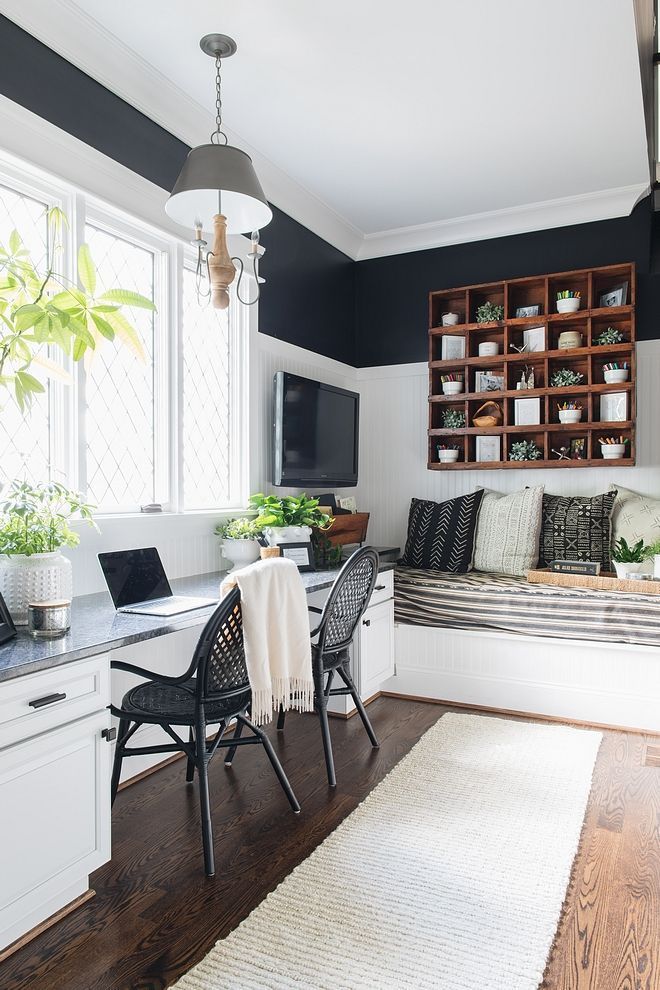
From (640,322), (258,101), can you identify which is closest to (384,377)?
(640,322)

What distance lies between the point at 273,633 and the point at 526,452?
8.27ft

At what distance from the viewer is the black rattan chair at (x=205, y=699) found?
2.13m

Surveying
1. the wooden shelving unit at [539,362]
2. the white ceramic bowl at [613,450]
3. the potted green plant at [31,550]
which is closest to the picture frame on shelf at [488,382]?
the wooden shelving unit at [539,362]

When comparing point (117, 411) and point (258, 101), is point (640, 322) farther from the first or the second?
point (117, 411)

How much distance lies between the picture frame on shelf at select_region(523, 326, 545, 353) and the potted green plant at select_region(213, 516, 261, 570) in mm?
2114

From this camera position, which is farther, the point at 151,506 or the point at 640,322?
the point at 640,322

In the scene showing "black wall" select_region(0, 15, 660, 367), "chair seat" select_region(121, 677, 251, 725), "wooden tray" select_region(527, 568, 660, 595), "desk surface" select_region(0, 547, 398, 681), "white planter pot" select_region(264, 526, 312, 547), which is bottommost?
"chair seat" select_region(121, 677, 251, 725)

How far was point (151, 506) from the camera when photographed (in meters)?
3.06

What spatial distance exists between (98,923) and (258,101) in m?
3.14

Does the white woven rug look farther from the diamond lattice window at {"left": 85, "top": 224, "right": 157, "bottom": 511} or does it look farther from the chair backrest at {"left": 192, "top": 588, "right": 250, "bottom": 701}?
the diamond lattice window at {"left": 85, "top": 224, "right": 157, "bottom": 511}

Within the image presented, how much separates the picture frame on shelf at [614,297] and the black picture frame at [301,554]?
7.48 ft

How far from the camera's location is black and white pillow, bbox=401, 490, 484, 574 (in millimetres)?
4234

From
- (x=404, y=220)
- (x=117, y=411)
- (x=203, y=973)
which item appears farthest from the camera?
(x=404, y=220)

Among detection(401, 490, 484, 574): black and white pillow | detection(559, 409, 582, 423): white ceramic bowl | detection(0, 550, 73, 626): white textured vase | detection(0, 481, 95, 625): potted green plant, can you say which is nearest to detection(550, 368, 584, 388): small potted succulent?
detection(559, 409, 582, 423): white ceramic bowl
